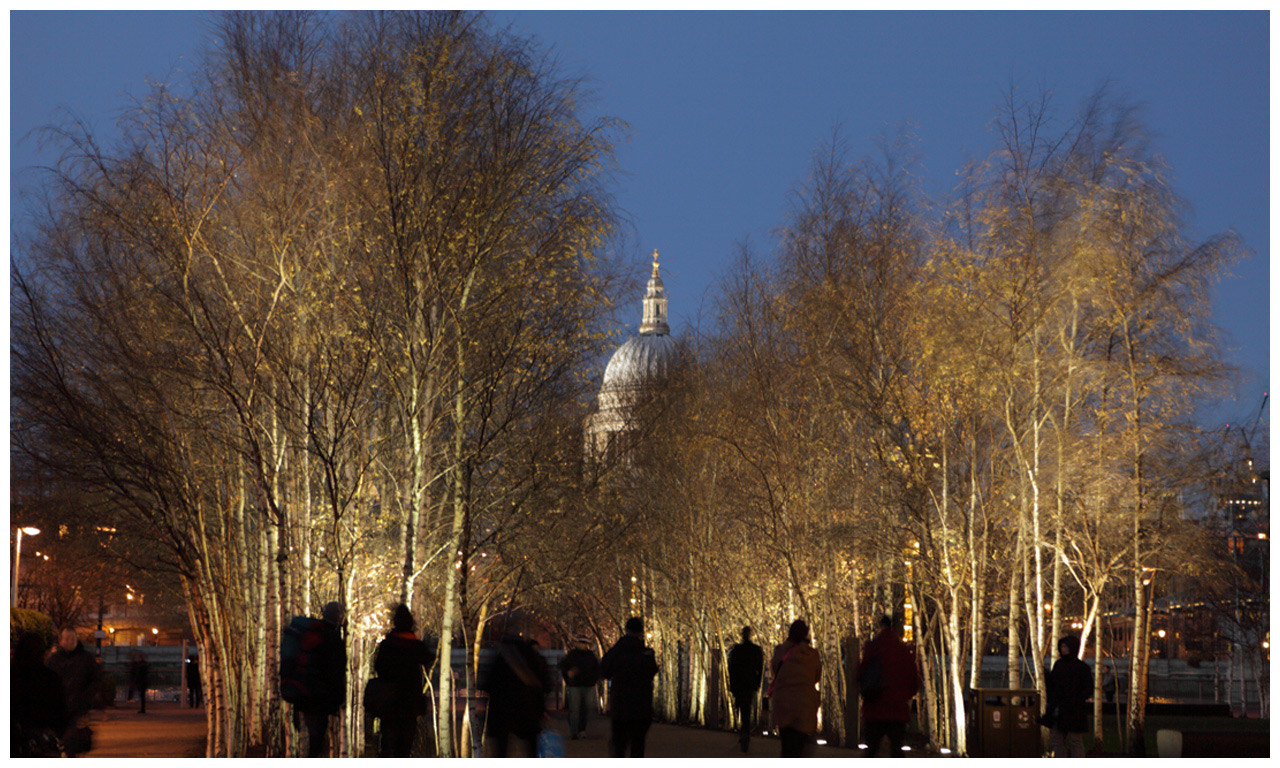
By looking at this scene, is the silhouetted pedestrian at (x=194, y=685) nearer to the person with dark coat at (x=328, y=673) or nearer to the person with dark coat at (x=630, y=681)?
the person with dark coat at (x=630, y=681)

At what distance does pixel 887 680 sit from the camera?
41.5 ft

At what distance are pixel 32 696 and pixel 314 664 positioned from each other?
2.07 metres

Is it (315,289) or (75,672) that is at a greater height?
(315,289)

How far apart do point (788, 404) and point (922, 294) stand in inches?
260

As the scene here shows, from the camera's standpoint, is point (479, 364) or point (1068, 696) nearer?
point (1068, 696)

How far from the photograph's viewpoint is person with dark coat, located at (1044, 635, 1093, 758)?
13.0 m

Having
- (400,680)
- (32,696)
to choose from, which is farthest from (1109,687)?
(32,696)

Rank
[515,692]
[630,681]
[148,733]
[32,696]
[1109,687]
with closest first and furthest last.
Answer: [32,696]
[515,692]
[630,681]
[148,733]
[1109,687]

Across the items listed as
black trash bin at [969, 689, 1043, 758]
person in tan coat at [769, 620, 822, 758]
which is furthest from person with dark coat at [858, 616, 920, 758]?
black trash bin at [969, 689, 1043, 758]

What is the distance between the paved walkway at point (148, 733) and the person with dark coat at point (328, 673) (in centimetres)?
733

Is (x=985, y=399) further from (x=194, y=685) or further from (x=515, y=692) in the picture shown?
(x=194, y=685)

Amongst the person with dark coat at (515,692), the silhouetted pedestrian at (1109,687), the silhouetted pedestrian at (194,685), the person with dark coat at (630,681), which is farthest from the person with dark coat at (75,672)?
the silhouetted pedestrian at (194,685)

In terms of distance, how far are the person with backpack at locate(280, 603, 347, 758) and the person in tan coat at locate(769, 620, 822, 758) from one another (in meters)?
4.02

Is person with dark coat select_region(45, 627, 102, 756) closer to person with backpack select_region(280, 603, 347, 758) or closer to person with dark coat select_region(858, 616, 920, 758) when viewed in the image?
person with backpack select_region(280, 603, 347, 758)
